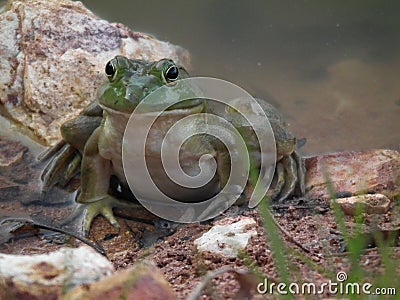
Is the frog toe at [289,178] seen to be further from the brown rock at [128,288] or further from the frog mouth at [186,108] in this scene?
the brown rock at [128,288]

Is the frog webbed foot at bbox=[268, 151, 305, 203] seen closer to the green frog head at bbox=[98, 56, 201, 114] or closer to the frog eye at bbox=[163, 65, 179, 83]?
the green frog head at bbox=[98, 56, 201, 114]

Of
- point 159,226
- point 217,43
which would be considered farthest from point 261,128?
point 217,43

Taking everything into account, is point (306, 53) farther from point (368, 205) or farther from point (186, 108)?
point (368, 205)

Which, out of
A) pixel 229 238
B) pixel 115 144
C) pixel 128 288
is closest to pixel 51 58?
pixel 115 144

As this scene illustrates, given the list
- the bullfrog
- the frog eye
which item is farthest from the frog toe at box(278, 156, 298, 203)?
the frog eye

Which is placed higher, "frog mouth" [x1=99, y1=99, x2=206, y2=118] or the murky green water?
the murky green water
